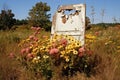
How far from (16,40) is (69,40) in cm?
376

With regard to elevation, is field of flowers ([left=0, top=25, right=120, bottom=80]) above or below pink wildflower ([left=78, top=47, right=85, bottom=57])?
below

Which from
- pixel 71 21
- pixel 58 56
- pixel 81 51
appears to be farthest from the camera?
pixel 71 21

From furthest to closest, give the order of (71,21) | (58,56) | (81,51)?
(71,21) < (58,56) < (81,51)

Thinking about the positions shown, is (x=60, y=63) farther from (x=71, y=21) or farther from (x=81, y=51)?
(x=71, y=21)

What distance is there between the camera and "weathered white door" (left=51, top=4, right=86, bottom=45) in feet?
21.1

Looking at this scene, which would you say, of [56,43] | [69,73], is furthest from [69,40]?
[69,73]

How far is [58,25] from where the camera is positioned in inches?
278

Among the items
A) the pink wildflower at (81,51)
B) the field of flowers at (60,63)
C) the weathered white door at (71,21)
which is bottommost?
the field of flowers at (60,63)

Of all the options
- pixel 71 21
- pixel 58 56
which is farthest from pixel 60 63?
pixel 71 21

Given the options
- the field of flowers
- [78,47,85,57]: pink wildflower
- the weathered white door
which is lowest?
the field of flowers

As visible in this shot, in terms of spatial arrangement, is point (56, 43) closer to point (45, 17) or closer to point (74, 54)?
point (74, 54)

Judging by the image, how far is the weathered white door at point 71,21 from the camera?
6418mm

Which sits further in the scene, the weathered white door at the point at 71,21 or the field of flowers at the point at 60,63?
the weathered white door at the point at 71,21

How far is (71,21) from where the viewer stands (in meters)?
6.80
